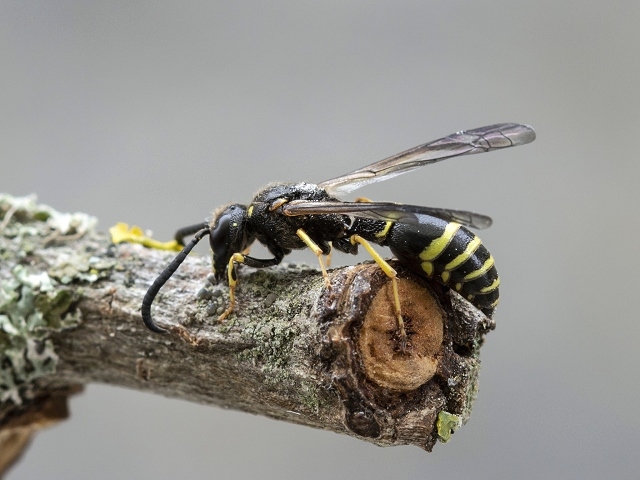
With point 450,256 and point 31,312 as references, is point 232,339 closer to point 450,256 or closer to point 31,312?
point 450,256

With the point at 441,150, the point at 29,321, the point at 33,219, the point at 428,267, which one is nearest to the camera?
the point at 428,267

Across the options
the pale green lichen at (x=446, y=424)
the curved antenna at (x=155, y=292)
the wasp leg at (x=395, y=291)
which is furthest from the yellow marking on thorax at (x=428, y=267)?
the curved antenna at (x=155, y=292)

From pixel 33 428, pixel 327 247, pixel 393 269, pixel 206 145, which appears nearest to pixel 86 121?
pixel 206 145

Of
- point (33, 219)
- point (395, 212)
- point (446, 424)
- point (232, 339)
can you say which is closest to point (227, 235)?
point (232, 339)

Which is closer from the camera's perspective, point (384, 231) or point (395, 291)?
point (395, 291)

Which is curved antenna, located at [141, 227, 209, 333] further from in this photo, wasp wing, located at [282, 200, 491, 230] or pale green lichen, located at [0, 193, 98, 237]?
pale green lichen, located at [0, 193, 98, 237]

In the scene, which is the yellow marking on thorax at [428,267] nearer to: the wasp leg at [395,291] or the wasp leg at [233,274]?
the wasp leg at [395,291]
